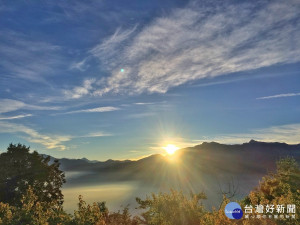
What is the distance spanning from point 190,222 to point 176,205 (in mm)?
2070

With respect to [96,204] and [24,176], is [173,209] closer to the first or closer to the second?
[96,204]

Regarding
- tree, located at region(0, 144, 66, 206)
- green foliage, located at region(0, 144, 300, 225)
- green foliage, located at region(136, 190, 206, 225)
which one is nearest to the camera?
green foliage, located at region(0, 144, 300, 225)

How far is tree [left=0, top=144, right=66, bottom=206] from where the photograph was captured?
39062 millimetres

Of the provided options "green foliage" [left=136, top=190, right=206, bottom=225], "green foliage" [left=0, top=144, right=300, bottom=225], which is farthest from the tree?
"green foliage" [left=136, top=190, right=206, bottom=225]

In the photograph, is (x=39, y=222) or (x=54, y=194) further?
(x=54, y=194)

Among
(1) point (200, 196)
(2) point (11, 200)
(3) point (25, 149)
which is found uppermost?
(3) point (25, 149)

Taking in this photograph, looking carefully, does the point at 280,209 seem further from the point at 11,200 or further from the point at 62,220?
the point at 11,200

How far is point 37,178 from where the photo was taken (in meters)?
41.4

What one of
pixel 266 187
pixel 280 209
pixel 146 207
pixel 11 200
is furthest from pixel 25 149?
pixel 280 209

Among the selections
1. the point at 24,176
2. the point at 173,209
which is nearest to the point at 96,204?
the point at 173,209

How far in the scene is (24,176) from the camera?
40875mm

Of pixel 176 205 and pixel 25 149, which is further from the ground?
pixel 25 149

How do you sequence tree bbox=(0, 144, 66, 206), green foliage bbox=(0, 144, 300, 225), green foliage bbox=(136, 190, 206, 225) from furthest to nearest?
tree bbox=(0, 144, 66, 206) < green foliage bbox=(136, 190, 206, 225) < green foliage bbox=(0, 144, 300, 225)

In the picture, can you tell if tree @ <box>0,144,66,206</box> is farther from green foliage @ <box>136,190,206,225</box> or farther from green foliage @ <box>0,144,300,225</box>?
green foliage @ <box>136,190,206,225</box>
